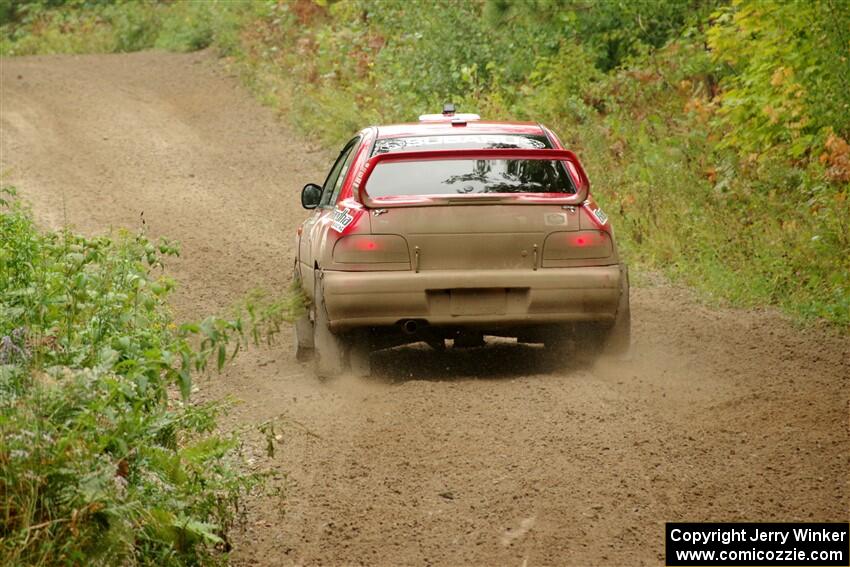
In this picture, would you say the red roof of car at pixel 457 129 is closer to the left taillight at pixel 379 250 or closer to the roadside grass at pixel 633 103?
the left taillight at pixel 379 250

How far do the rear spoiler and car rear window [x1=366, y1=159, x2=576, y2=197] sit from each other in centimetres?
10

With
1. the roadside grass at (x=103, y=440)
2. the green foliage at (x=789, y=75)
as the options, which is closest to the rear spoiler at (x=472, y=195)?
the roadside grass at (x=103, y=440)

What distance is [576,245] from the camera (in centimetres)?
898

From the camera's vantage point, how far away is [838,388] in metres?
8.55

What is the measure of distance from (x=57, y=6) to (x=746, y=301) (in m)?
30.0

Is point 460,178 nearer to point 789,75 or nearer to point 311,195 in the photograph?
point 311,195

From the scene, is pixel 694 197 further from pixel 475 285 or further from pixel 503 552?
pixel 503 552

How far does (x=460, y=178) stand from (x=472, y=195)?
26 centimetres

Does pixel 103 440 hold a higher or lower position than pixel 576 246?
higher

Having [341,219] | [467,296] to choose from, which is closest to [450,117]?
[341,219]

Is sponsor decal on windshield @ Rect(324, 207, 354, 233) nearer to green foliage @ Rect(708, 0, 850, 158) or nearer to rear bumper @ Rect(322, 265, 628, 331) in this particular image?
rear bumper @ Rect(322, 265, 628, 331)

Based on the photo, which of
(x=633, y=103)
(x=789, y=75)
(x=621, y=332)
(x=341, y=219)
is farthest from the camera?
(x=633, y=103)

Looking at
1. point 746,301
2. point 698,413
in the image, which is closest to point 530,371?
point 698,413

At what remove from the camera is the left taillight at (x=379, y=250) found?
8828 millimetres
